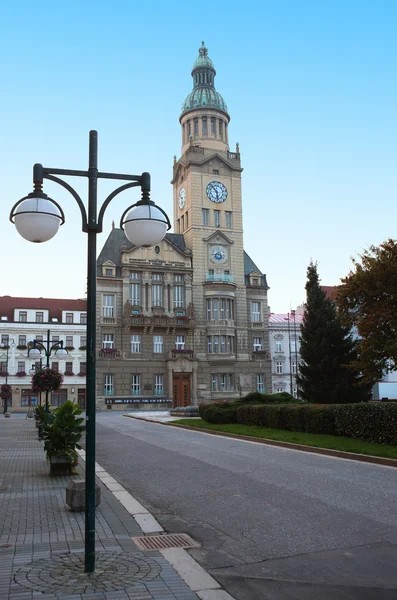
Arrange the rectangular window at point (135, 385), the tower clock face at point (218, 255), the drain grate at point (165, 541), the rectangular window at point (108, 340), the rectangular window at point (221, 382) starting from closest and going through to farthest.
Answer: the drain grate at point (165, 541)
the rectangular window at point (135, 385)
the rectangular window at point (108, 340)
the rectangular window at point (221, 382)
the tower clock face at point (218, 255)

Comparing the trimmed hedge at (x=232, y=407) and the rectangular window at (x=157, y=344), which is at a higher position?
the rectangular window at (x=157, y=344)

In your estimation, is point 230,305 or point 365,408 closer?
point 365,408

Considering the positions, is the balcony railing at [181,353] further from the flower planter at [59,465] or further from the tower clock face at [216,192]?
the flower planter at [59,465]

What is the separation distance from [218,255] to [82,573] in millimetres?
63193

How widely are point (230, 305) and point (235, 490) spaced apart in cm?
5647

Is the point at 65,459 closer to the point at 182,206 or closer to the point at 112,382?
the point at 112,382

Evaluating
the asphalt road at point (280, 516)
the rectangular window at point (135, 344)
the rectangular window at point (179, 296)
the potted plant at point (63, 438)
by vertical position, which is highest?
the rectangular window at point (179, 296)

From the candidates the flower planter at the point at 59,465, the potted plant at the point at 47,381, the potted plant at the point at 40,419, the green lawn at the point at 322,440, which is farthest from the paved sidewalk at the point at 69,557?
the potted plant at the point at 47,381

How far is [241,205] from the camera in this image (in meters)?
70.3

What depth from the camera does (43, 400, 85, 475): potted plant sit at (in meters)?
12.6

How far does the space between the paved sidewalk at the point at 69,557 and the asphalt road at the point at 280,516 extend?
613 millimetres

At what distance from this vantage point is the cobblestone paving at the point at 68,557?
514 cm

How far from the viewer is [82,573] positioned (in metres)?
5.57

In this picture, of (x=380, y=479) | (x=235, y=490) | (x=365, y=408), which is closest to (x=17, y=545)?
(x=235, y=490)
